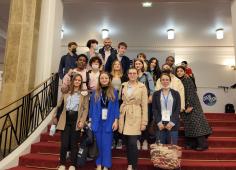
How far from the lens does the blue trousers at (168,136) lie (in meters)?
3.74

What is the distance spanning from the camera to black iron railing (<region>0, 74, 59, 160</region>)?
488 cm

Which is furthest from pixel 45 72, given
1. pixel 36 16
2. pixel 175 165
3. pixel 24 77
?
pixel 175 165

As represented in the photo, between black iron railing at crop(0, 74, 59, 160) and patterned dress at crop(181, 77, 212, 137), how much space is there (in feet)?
9.54

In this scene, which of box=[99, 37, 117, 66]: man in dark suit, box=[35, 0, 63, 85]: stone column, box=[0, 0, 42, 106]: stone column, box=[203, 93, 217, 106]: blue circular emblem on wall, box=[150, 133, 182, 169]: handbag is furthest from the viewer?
box=[203, 93, 217, 106]: blue circular emblem on wall

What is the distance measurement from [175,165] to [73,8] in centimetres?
585

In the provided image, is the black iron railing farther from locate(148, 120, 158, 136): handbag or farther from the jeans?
locate(148, 120, 158, 136): handbag

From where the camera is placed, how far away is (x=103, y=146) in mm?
3781

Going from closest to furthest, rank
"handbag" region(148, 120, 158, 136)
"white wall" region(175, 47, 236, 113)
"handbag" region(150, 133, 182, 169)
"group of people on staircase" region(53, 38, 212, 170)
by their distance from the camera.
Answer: "handbag" region(150, 133, 182, 169) < "group of people on staircase" region(53, 38, 212, 170) < "handbag" region(148, 120, 158, 136) < "white wall" region(175, 47, 236, 113)

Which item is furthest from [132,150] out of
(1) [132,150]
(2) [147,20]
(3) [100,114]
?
(2) [147,20]

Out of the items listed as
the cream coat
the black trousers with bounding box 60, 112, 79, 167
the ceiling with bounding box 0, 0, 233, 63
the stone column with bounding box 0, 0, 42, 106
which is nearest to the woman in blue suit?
the black trousers with bounding box 60, 112, 79, 167

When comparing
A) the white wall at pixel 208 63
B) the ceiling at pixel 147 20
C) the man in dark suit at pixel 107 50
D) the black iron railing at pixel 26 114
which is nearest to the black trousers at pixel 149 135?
the man in dark suit at pixel 107 50

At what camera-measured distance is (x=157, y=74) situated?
5055 mm

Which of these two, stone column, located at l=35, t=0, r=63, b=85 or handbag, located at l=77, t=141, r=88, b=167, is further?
stone column, located at l=35, t=0, r=63, b=85

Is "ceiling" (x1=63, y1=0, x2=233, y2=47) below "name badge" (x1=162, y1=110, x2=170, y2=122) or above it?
above
